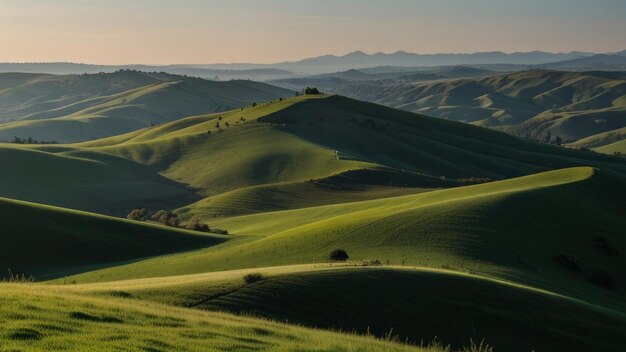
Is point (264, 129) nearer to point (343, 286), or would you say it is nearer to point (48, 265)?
point (48, 265)

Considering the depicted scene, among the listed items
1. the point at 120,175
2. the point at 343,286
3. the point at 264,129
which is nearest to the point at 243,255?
the point at 343,286

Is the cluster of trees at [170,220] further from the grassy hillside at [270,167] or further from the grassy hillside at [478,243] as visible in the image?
the grassy hillside at [478,243]

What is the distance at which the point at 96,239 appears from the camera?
6744 cm

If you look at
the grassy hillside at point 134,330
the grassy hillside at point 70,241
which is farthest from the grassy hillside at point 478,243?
the grassy hillside at point 134,330

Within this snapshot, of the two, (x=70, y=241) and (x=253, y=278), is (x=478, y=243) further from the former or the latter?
(x=70, y=241)

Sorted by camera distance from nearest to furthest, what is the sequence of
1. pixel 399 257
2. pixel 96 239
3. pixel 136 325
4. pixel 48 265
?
pixel 136 325, pixel 399 257, pixel 48 265, pixel 96 239

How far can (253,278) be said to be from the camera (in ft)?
103

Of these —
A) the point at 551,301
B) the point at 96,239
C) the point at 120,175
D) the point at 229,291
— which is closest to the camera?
the point at 229,291

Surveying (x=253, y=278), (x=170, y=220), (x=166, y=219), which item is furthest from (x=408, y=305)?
(x=166, y=219)

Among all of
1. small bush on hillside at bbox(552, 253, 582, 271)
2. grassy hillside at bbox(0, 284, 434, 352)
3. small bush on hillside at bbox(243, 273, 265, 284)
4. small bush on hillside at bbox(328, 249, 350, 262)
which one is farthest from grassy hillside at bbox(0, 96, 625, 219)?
grassy hillside at bbox(0, 284, 434, 352)

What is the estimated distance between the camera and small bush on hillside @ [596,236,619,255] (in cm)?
5738

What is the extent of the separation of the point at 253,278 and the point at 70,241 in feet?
135

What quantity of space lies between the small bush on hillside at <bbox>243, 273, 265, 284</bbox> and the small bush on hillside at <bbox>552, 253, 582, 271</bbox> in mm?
31488

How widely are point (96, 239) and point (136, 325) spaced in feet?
171
